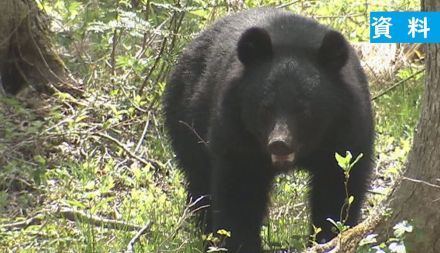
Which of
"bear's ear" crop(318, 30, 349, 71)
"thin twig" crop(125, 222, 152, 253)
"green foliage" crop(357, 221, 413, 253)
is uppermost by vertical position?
"bear's ear" crop(318, 30, 349, 71)

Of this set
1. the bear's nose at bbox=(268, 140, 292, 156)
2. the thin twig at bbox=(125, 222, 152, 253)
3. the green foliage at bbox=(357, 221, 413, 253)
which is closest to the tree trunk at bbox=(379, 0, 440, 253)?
the green foliage at bbox=(357, 221, 413, 253)

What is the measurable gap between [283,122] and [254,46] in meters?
0.54

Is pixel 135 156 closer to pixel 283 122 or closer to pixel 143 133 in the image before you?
pixel 143 133

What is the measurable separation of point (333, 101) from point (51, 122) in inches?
135

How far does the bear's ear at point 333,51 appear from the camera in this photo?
6.04 m

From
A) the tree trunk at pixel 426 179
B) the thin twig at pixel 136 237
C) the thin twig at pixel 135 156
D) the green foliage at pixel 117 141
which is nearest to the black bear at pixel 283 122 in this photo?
the green foliage at pixel 117 141

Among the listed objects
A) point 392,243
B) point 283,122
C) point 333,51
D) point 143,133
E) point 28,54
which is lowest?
point 143,133

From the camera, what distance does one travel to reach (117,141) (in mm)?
8688

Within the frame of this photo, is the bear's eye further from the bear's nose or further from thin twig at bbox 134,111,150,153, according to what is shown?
thin twig at bbox 134,111,150,153

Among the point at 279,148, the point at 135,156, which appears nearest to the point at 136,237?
the point at 279,148

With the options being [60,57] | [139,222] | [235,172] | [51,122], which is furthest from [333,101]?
[60,57]

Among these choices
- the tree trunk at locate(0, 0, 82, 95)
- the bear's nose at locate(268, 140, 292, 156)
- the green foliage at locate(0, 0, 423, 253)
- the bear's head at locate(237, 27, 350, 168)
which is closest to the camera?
the bear's nose at locate(268, 140, 292, 156)

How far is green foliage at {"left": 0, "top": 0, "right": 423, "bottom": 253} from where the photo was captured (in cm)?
668

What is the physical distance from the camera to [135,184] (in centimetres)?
805
